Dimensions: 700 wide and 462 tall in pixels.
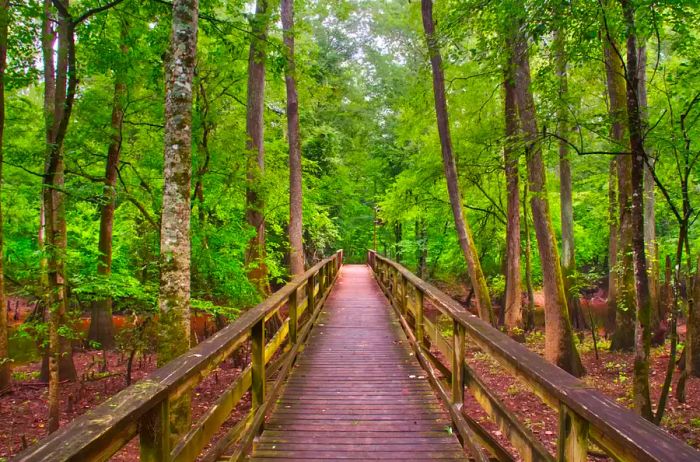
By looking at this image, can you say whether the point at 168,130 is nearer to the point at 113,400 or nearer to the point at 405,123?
the point at 113,400

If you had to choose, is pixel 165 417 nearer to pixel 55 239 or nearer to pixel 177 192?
pixel 177 192

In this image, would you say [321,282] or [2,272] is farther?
[321,282]

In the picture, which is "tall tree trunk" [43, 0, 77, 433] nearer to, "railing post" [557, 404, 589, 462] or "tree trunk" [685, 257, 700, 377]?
"railing post" [557, 404, 589, 462]

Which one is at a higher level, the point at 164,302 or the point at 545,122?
the point at 545,122

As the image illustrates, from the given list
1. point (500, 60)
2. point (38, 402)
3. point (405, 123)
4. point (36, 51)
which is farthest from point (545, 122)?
point (38, 402)

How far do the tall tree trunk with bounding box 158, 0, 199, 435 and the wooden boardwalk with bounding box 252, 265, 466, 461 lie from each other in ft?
4.35

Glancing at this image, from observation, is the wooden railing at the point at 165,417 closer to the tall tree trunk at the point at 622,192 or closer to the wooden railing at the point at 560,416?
the wooden railing at the point at 560,416

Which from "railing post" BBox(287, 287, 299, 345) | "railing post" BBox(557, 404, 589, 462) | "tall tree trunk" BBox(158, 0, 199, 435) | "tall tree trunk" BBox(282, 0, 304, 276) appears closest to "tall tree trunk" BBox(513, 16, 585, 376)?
"railing post" BBox(287, 287, 299, 345)

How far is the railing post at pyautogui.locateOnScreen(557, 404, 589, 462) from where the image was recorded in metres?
1.68

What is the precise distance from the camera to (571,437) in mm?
1745

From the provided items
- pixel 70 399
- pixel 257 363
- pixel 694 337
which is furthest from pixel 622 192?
pixel 70 399

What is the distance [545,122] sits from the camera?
5965mm

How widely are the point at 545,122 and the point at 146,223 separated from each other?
7.52 meters

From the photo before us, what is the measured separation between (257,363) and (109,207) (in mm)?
9482
